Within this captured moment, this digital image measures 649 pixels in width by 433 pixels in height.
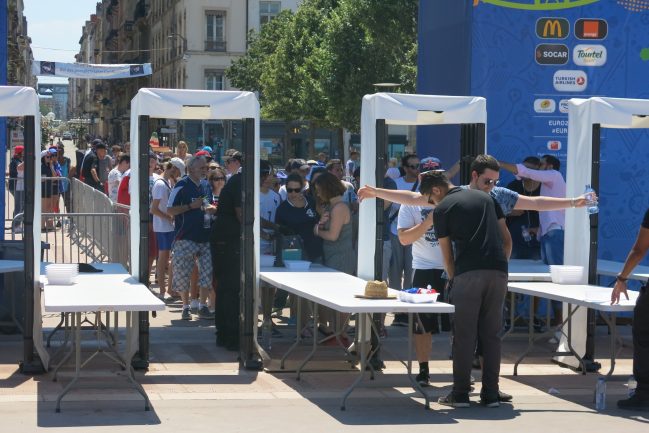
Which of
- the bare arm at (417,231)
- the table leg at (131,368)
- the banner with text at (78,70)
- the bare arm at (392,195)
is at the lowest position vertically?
the table leg at (131,368)

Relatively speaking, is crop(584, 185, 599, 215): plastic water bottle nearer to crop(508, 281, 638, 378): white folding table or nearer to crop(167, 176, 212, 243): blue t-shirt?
crop(508, 281, 638, 378): white folding table

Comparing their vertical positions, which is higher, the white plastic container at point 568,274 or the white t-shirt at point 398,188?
the white t-shirt at point 398,188

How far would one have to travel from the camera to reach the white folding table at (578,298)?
9.42m

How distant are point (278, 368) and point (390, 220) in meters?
3.60

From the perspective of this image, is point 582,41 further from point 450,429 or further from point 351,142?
point 351,142

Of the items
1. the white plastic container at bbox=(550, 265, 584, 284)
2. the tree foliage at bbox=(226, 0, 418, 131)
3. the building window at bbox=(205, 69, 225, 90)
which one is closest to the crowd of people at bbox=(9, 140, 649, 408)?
the white plastic container at bbox=(550, 265, 584, 284)

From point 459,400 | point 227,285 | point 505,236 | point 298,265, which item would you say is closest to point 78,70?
point 227,285

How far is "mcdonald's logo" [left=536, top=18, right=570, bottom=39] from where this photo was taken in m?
13.7

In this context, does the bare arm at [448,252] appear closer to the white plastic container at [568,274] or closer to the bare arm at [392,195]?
the bare arm at [392,195]

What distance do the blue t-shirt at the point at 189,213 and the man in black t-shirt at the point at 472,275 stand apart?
5005mm

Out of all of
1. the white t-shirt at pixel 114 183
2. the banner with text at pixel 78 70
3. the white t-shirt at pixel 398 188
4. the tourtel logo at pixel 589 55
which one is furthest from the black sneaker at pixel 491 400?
the banner with text at pixel 78 70

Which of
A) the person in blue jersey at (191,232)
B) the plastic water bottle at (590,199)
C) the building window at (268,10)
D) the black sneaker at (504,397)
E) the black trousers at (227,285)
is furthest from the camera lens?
the building window at (268,10)

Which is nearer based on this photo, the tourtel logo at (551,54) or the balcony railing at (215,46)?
the tourtel logo at (551,54)

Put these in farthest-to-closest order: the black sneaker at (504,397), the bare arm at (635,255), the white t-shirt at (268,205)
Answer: the white t-shirt at (268,205)
the black sneaker at (504,397)
the bare arm at (635,255)
